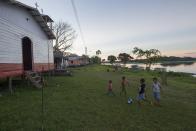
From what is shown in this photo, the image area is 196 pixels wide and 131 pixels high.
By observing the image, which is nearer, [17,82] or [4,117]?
[4,117]

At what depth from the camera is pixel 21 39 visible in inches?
666

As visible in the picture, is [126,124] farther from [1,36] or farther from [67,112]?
[1,36]

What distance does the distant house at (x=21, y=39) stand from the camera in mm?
14101

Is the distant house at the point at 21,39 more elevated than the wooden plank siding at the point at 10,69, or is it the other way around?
the distant house at the point at 21,39

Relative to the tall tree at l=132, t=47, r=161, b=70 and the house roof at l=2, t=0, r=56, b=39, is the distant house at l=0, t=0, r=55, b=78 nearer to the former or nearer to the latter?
the house roof at l=2, t=0, r=56, b=39

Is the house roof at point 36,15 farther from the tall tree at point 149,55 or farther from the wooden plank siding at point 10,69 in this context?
the tall tree at point 149,55

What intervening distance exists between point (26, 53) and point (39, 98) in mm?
7702

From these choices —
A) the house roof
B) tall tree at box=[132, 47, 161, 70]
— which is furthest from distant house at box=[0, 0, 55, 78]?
tall tree at box=[132, 47, 161, 70]

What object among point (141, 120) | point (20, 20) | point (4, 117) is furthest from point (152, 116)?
point (20, 20)

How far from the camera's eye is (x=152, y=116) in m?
10.3

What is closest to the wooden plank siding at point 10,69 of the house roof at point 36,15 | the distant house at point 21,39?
the distant house at point 21,39

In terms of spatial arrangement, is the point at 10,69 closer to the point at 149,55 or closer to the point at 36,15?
the point at 36,15

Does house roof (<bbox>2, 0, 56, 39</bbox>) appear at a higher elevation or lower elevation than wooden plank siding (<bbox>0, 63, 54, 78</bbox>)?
higher

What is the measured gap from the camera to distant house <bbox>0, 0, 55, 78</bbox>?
46.3 feet
